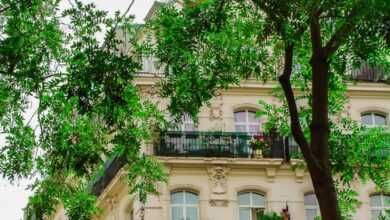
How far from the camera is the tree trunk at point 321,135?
52.7 ft

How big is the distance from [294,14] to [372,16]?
1402 millimetres

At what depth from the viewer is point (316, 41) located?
54.9ft

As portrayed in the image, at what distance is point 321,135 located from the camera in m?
16.6

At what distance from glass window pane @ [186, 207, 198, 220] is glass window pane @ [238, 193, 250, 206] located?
1.53 meters

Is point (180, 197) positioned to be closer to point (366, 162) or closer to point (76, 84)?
point (366, 162)

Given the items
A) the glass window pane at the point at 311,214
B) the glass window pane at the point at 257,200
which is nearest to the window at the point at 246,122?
the glass window pane at the point at 257,200

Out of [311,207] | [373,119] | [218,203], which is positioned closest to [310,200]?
[311,207]

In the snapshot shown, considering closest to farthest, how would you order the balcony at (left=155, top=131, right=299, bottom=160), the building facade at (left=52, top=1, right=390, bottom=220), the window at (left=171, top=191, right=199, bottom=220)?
the window at (left=171, top=191, right=199, bottom=220) < the building facade at (left=52, top=1, right=390, bottom=220) < the balcony at (left=155, top=131, right=299, bottom=160)

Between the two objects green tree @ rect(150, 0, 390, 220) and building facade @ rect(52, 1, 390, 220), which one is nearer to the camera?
green tree @ rect(150, 0, 390, 220)

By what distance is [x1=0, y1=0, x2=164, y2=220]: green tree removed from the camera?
1552 centimetres

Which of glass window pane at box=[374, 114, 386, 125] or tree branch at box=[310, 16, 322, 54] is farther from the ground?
glass window pane at box=[374, 114, 386, 125]

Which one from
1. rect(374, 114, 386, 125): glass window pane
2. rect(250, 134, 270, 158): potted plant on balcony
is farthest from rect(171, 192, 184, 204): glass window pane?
→ rect(374, 114, 386, 125): glass window pane

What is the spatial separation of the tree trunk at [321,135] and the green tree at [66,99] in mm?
3015

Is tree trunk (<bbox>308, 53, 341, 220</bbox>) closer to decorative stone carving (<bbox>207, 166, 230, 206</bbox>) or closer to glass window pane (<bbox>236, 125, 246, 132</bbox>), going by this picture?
decorative stone carving (<bbox>207, 166, 230, 206</bbox>)
